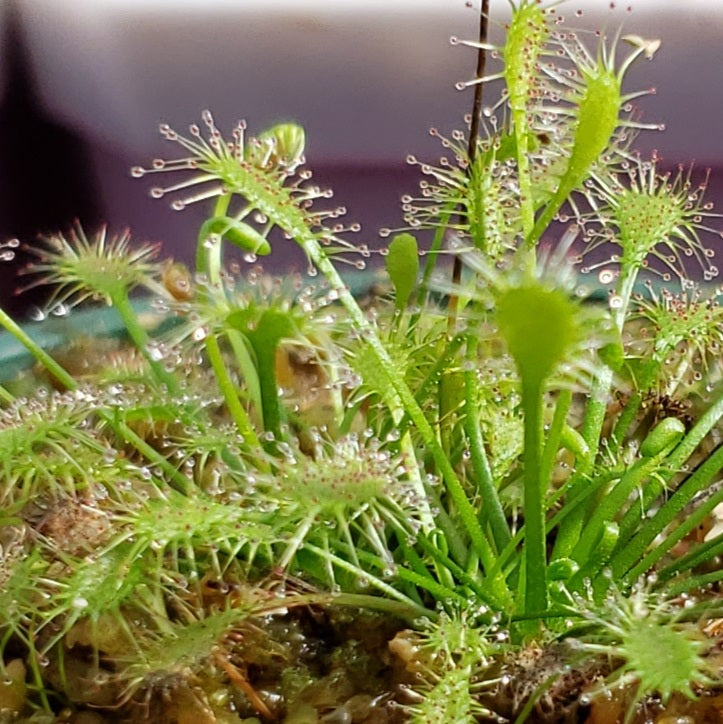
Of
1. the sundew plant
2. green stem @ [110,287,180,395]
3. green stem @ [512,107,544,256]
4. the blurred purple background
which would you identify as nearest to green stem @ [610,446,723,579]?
the sundew plant

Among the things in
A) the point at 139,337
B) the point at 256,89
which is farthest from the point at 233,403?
the point at 256,89

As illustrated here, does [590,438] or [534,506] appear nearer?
[534,506]

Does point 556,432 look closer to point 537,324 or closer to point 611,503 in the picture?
point 611,503

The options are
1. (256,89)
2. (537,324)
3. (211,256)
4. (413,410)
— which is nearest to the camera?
(537,324)

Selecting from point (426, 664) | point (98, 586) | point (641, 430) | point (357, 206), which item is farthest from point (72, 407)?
Answer: point (357, 206)

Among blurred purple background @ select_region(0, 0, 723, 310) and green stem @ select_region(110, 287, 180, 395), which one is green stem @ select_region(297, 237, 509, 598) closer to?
green stem @ select_region(110, 287, 180, 395)

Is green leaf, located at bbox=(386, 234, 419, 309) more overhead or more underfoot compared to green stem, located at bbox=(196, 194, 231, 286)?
more underfoot

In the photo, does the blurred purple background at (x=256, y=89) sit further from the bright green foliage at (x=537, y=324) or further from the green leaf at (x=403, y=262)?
the bright green foliage at (x=537, y=324)

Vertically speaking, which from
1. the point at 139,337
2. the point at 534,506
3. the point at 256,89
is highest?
the point at 256,89
